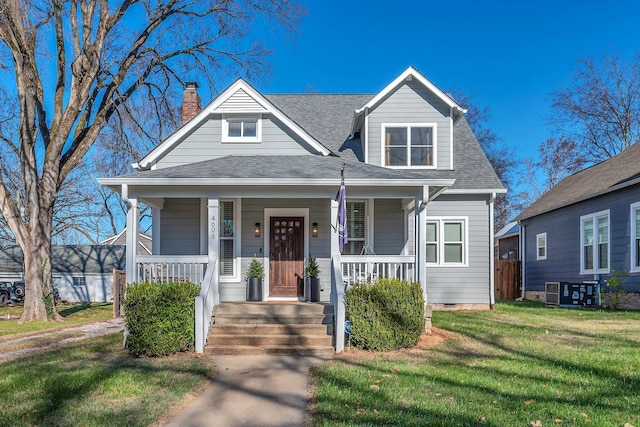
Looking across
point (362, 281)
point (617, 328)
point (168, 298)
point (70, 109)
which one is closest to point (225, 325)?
point (168, 298)

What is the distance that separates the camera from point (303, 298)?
38.1 feet

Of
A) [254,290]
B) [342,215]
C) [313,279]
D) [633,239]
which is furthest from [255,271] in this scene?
[633,239]

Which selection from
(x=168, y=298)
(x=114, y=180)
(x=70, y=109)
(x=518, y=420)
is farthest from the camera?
(x=70, y=109)

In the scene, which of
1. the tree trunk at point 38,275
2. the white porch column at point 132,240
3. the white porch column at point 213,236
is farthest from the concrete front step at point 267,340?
the tree trunk at point 38,275

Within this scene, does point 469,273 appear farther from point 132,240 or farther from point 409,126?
point 132,240

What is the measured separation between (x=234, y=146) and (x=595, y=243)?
11155mm

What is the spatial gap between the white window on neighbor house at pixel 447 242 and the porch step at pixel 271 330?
17.0ft

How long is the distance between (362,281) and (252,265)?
3.00 metres

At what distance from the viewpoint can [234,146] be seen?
12.3m

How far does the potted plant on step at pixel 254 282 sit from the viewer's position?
11.0 m

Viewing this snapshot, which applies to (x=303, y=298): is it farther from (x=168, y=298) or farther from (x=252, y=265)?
(x=168, y=298)

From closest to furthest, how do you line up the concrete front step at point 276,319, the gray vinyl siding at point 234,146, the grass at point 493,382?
1. the grass at point 493,382
2. the concrete front step at point 276,319
3. the gray vinyl siding at point 234,146

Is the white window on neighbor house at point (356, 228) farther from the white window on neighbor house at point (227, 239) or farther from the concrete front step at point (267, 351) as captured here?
the concrete front step at point (267, 351)

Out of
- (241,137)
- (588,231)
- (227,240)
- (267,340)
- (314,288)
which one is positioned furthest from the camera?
(588,231)
